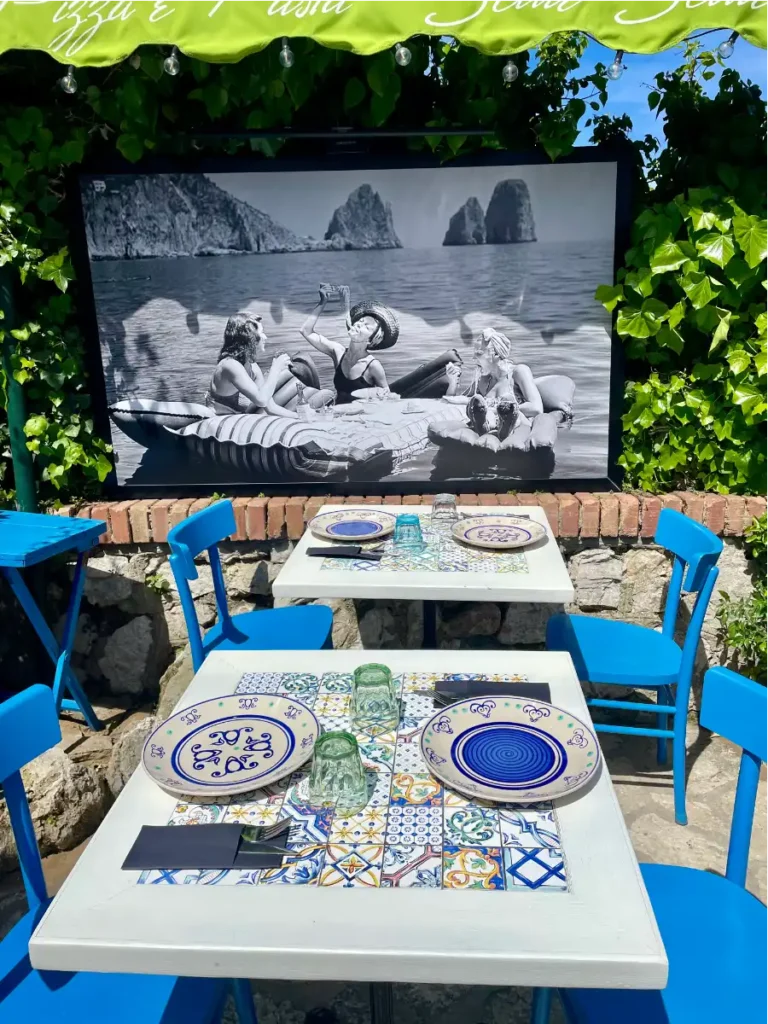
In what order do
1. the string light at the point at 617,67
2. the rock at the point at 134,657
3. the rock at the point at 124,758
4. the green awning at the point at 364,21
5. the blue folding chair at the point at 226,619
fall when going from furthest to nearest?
1. the rock at the point at 134,657
2. the rock at the point at 124,758
3. the blue folding chair at the point at 226,619
4. the string light at the point at 617,67
5. the green awning at the point at 364,21

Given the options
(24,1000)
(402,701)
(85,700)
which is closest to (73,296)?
(85,700)

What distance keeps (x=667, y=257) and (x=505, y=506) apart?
3.78 feet

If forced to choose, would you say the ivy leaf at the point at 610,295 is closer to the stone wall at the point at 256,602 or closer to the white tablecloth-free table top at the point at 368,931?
the stone wall at the point at 256,602

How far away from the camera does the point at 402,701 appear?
67.7 inches

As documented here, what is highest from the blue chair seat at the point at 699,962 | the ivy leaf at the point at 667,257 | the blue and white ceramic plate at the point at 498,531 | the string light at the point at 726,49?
the string light at the point at 726,49

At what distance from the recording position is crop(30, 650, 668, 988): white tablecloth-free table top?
1061 millimetres

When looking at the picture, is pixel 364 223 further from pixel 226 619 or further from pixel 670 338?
pixel 226 619

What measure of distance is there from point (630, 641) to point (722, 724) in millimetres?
1232

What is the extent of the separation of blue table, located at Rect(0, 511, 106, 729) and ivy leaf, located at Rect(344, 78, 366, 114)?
6.22 ft

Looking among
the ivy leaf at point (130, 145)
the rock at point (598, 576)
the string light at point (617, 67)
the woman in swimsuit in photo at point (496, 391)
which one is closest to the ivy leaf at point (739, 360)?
the woman in swimsuit in photo at point (496, 391)

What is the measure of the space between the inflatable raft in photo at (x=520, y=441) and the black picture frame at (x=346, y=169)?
0.08 m

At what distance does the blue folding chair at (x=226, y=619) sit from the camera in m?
2.67

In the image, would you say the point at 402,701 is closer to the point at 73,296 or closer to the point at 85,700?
the point at 85,700

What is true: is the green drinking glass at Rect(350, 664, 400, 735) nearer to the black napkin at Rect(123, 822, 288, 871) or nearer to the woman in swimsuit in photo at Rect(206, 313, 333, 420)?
the black napkin at Rect(123, 822, 288, 871)
